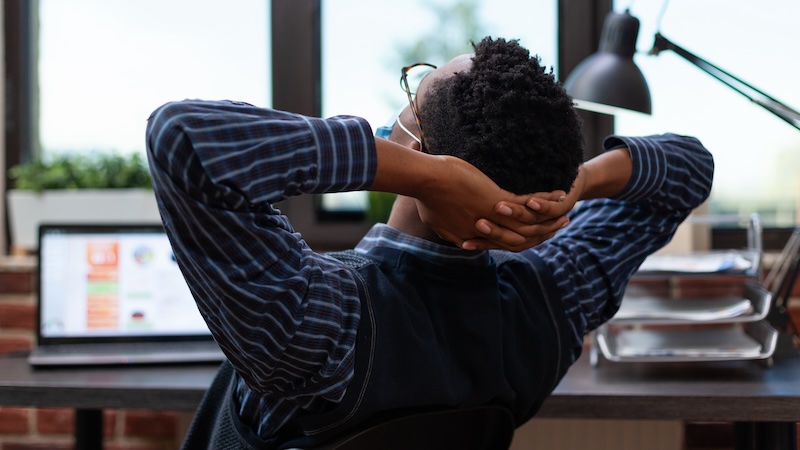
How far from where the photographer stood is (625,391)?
1.09 meters

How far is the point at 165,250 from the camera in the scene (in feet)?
4.84

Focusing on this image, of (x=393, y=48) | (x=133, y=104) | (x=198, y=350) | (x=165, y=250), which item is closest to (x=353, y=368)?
(x=198, y=350)

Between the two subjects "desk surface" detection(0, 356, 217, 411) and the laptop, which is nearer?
"desk surface" detection(0, 356, 217, 411)

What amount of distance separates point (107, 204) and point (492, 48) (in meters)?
1.33

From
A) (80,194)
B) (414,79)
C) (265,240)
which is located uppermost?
(414,79)

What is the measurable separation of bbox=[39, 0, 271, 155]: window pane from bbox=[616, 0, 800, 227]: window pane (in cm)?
89

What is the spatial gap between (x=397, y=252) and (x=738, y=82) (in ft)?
2.03

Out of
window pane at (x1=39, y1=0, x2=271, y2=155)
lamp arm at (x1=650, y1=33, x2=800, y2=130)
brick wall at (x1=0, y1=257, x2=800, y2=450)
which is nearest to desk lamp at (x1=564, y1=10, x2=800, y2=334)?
lamp arm at (x1=650, y1=33, x2=800, y2=130)

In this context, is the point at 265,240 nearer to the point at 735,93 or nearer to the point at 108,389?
the point at 108,389

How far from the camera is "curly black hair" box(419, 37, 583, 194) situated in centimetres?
64

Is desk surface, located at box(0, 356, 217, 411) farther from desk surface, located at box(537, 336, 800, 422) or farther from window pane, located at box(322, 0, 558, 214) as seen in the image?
window pane, located at box(322, 0, 558, 214)

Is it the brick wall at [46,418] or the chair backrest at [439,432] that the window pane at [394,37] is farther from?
the chair backrest at [439,432]

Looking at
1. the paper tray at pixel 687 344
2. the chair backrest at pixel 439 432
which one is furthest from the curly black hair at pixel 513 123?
the paper tray at pixel 687 344

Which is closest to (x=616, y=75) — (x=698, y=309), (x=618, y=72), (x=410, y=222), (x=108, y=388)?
(x=618, y=72)
